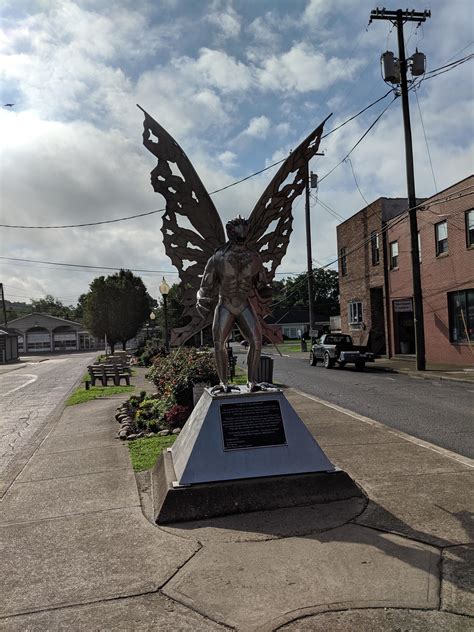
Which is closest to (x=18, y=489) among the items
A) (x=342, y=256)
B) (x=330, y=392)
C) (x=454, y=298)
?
(x=330, y=392)

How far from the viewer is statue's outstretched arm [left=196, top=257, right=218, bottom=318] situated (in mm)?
5676

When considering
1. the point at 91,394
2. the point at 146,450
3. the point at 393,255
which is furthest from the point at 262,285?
the point at 393,255

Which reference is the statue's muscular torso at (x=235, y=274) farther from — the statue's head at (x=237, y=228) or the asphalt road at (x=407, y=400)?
the asphalt road at (x=407, y=400)

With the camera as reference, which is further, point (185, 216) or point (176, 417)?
point (176, 417)

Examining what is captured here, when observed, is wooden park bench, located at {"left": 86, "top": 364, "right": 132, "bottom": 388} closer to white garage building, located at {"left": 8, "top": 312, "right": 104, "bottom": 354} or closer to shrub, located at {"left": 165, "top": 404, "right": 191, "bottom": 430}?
shrub, located at {"left": 165, "top": 404, "right": 191, "bottom": 430}

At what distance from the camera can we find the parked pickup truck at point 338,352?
22.9 meters

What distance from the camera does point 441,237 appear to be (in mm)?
23281

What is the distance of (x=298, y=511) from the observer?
15.5ft

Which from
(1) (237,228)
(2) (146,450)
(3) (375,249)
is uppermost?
(3) (375,249)

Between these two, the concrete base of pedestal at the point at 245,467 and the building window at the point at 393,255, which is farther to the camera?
the building window at the point at 393,255

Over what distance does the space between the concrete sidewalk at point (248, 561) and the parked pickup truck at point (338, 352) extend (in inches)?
670

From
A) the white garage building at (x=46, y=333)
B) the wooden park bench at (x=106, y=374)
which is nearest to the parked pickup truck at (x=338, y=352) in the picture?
the wooden park bench at (x=106, y=374)

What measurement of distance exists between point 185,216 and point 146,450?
330 centimetres

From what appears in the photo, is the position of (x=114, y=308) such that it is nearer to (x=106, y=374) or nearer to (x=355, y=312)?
(x=355, y=312)
